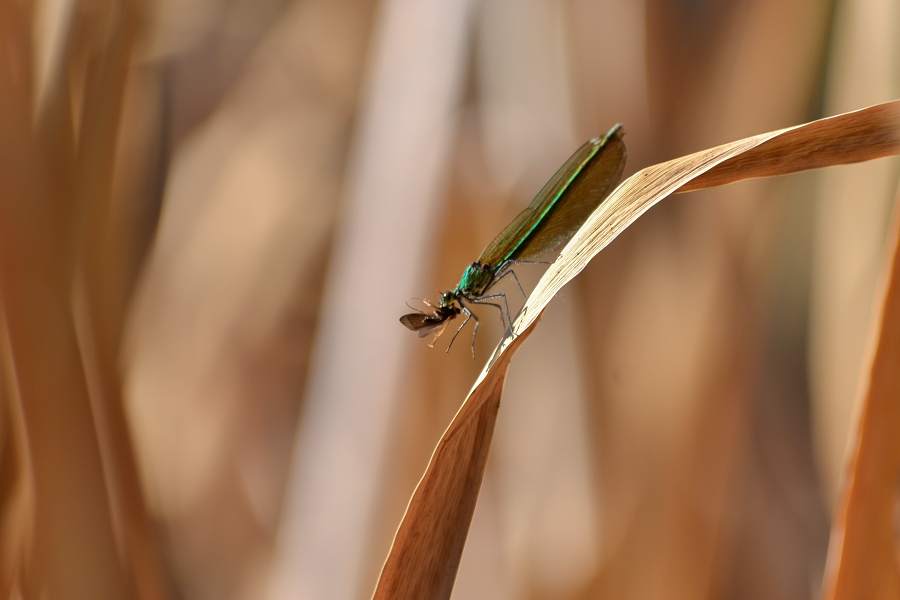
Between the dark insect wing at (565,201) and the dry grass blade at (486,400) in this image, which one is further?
the dark insect wing at (565,201)

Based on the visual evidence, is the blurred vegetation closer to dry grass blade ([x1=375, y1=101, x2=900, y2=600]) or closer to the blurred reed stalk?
the blurred reed stalk

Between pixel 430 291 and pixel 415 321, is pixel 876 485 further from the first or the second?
pixel 430 291

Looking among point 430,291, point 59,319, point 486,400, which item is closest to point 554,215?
point 430,291

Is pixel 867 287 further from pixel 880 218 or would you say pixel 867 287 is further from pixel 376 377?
pixel 376 377

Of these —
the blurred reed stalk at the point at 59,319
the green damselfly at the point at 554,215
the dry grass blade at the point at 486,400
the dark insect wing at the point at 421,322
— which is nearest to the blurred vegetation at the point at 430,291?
the blurred reed stalk at the point at 59,319

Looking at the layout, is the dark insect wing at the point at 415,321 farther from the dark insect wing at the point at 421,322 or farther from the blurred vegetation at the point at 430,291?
the blurred vegetation at the point at 430,291

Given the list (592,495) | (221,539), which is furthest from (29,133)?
(592,495)
